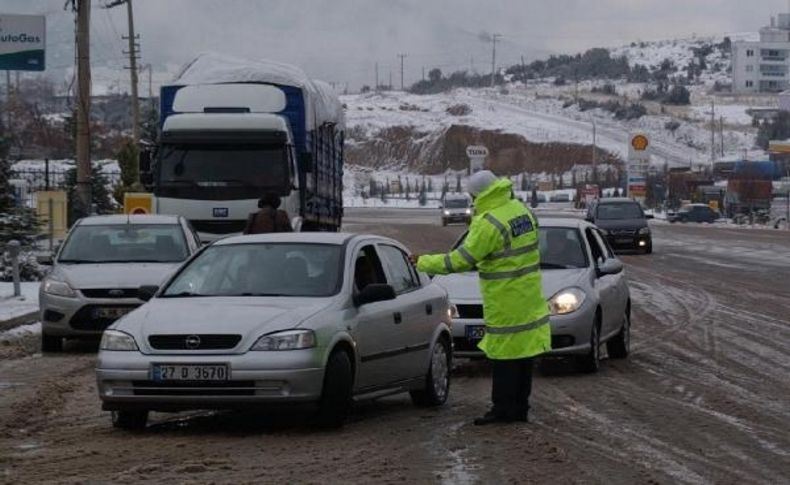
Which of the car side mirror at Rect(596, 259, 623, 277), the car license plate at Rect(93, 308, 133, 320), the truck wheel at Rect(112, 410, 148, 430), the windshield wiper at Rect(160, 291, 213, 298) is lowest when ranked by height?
the truck wheel at Rect(112, 410, 148, 430)

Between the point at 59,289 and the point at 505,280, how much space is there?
786cm

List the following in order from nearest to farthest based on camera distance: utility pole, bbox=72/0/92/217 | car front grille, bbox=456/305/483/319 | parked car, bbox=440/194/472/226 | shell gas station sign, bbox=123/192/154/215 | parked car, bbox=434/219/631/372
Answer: parked car, bbox=434/219/631/372, car front grille, bbox=456/305/483/319, shell gas station sign, bbox=123/192/154/215, utility pole, bbox=72/0/92/217, parked car, bbox=440/194/472/226

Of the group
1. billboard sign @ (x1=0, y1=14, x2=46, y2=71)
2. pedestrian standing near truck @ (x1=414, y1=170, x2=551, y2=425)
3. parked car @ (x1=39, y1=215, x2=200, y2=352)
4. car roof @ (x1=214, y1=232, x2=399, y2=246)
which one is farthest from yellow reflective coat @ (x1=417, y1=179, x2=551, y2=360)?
billboard sign @ (x1=0, y1=14, x2=46, y2=71)

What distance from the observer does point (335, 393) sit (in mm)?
10500

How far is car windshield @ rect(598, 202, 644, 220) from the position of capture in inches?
1805

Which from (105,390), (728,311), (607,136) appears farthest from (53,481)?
(607,136)

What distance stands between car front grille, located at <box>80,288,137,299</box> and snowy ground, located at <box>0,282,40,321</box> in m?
3.49

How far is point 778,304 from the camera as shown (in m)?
25.0

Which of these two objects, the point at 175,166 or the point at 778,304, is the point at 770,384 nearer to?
the point at 778,304

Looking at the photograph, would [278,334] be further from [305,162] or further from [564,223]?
[305,162]

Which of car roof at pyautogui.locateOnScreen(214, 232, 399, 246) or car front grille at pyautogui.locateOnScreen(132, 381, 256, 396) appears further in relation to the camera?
car roof at pyautogui.locateOnScreen(214, 232, 399, 246)

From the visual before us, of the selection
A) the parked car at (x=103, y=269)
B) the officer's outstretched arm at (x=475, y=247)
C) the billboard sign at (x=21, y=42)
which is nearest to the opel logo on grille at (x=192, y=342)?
the officer's outstretched arm at (x=475, y=247)

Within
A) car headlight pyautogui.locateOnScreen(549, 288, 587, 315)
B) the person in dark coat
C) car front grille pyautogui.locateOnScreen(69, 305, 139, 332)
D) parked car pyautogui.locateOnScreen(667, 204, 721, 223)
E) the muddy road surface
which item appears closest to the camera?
the muddy road surface

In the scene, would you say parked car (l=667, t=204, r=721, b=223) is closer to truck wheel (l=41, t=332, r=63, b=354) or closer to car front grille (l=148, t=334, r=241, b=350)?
truck wheel (l=41, t=332, r=63, b=354)
